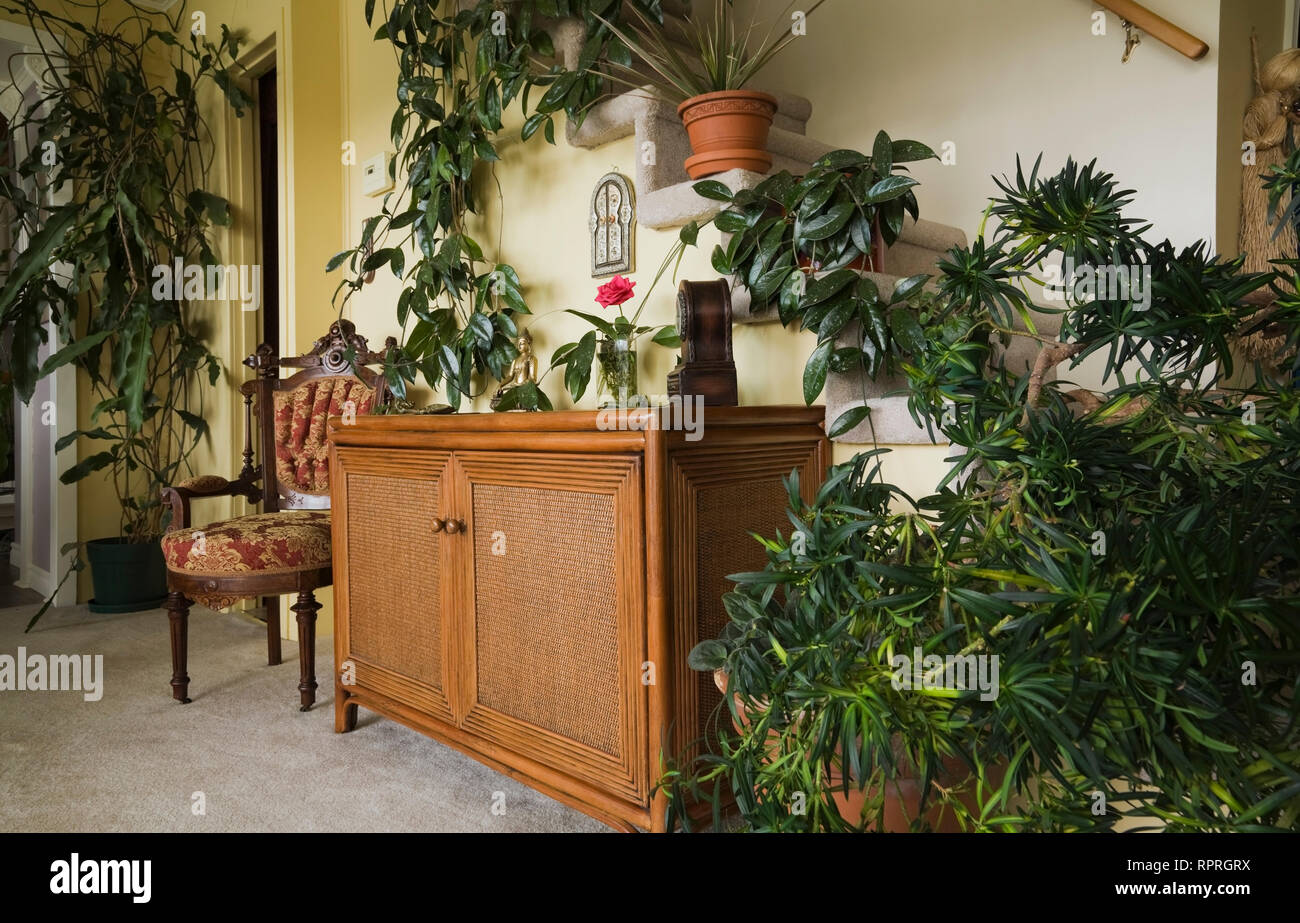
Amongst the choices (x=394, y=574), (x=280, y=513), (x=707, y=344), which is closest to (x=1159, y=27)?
(x=707, y=344)

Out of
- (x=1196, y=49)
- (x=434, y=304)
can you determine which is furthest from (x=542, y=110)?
(x=1196, y=49)

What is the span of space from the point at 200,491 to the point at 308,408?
476 mm

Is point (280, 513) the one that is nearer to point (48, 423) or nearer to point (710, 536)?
point (710, 536)

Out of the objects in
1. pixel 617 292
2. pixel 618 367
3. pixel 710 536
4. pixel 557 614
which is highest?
pixel 617 292

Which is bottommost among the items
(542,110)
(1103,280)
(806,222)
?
(1103,280)

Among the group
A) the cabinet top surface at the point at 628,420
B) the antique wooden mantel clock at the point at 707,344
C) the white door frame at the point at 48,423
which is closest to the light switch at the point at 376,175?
the cabinet top surface at the point at 628,420

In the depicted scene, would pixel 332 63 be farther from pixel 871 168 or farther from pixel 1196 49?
pixel 1196 49

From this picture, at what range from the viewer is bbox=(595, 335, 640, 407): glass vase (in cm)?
204

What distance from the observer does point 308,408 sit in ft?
9.93

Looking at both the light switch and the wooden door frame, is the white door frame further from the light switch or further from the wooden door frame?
the light switch

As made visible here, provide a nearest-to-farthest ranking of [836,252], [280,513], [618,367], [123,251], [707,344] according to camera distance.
Result: 1. [836,252]
2. [707,344]
3. [618,367]
4. [280,513]
5. [123,251]

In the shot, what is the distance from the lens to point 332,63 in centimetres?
346

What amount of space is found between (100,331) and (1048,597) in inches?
169

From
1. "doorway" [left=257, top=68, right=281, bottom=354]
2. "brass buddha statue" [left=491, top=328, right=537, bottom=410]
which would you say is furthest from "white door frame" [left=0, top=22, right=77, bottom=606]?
"brass buddha statue" [left=491, top=328, right=537, bottom=410]
